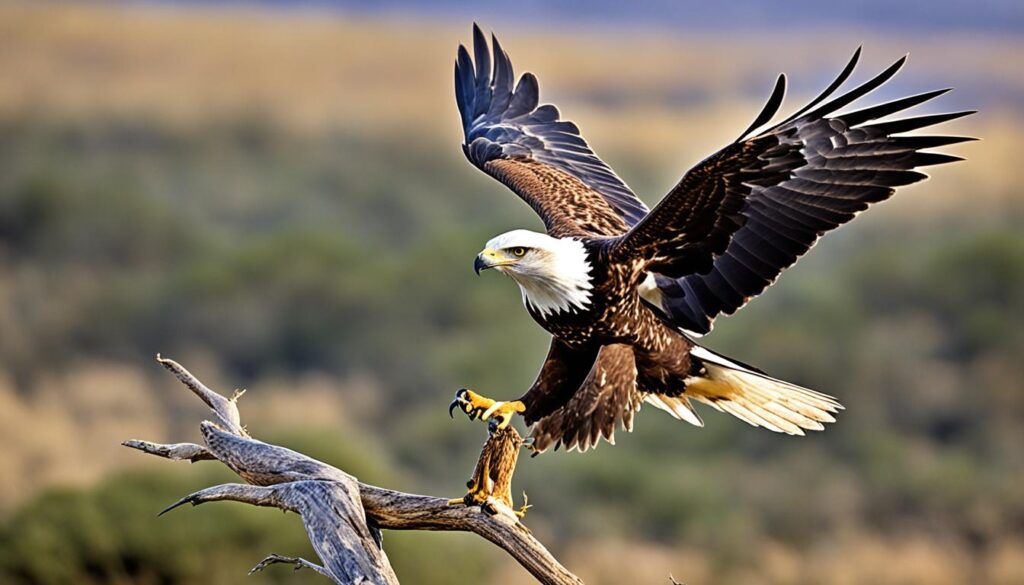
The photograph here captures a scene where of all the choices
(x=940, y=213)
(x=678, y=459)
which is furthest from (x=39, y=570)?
(x=940, y=213)

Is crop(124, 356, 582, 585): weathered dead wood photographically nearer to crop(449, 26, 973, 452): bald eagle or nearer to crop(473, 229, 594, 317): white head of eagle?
crop(449, 26, 973, 452): bald eagle

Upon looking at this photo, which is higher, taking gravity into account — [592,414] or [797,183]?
[797,183]

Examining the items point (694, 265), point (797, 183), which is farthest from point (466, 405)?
point (797, 183)

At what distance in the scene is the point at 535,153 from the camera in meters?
9.04

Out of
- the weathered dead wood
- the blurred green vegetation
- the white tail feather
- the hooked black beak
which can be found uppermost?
the blurred green vegetation

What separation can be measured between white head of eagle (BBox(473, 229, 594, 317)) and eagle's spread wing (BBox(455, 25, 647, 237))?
0.54 meters

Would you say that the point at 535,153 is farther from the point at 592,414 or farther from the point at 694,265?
the point at 592,414

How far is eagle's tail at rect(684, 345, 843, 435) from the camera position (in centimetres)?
761

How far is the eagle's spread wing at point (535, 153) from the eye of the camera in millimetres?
8141

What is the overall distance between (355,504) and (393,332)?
1913 cm

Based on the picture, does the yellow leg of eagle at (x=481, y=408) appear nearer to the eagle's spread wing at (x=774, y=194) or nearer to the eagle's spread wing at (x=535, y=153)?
the eagle's spread wing at (x=774, y=194)

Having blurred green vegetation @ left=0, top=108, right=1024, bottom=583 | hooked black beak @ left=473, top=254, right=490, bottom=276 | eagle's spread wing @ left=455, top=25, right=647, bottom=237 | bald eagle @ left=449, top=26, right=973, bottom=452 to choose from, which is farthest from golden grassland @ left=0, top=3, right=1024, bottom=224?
hooked black beak @ left=473, top=254, right=490, bottom=276

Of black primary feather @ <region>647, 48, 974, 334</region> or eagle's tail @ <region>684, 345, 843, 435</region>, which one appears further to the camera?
eagle's tail @ <region>684, 345, 843, 435</region>

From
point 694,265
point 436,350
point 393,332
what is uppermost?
point 393,332
